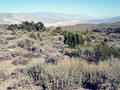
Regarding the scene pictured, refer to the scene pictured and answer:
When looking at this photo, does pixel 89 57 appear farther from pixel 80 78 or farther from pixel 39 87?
pixel 39 87

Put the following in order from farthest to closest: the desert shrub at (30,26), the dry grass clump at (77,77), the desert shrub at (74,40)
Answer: the desert shrub at (30,26) → the desert shrub at (74,40) → the dry grass clump at (77,77)

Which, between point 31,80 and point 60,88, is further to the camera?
point 31,80

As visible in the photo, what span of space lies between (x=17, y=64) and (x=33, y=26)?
87.2 feet

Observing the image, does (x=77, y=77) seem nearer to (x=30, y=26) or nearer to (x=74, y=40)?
(x=74, y=40)

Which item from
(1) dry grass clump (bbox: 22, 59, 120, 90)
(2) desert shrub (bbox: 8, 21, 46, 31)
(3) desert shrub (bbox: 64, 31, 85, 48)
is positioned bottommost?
(1) dry grass clump (bbox: 22, 59, 120, 90)

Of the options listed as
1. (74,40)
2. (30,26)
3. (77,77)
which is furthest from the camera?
(30,26)

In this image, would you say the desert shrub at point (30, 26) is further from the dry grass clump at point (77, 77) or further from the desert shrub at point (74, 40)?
the dry grass clump at point (77, 77)

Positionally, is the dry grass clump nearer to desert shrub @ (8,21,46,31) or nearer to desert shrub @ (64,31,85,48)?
desert shrub @ (64,31,85,48)

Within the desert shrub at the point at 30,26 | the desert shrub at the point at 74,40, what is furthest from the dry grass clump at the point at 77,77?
the desert shrub at the point at 30,26

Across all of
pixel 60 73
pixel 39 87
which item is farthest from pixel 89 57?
pixel 39 87

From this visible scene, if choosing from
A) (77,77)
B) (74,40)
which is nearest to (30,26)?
(74,40)

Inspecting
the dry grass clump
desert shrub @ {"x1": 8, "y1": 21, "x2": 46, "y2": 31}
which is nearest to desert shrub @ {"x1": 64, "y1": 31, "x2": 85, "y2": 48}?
the dry grass clump

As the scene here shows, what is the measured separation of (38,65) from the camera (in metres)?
5.76

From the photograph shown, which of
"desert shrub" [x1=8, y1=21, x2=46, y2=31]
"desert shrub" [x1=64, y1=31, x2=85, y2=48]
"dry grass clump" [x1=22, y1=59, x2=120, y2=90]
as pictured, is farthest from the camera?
"desert shrub" [x1=8, y1=21, x2=46, y2=31]
